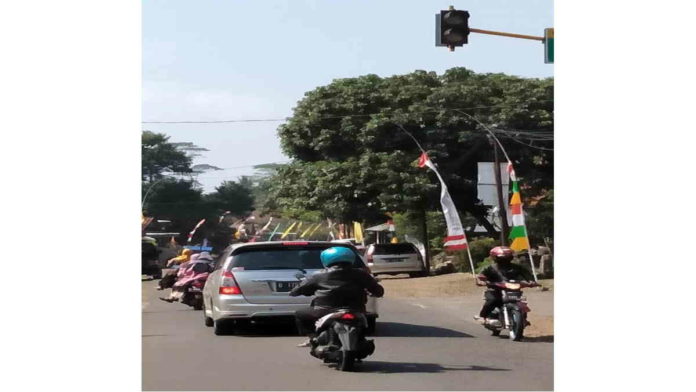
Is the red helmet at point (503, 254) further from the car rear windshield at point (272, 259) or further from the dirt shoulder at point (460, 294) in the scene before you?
the car rear windshield at point (272, 259)

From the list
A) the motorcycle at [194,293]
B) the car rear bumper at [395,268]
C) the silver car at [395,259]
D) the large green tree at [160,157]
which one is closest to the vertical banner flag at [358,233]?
the silver car at [395,259]

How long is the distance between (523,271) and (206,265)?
7066 mm

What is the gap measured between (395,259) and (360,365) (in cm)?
2608

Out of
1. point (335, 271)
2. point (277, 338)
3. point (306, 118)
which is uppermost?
point (306, 118)

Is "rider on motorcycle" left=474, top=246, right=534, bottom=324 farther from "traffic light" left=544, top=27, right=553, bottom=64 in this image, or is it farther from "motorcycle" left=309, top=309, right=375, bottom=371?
"traffic light" left=544, top=27, right=553, bottom=64

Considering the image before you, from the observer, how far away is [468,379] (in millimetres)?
10594

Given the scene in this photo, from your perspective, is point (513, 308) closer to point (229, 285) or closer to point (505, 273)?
point (505, 273)

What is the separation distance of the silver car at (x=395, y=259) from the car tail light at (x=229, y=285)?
22.5 m

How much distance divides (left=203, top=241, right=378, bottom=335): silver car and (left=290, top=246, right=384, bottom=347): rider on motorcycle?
3051 millimetres

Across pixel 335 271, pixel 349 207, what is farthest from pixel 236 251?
pixel 349 207

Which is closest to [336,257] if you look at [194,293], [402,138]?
[194,293]

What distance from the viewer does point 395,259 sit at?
3747cm

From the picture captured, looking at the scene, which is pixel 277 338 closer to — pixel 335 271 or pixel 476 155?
pixel 335 271

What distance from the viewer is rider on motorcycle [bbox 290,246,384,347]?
10992 millimetres
